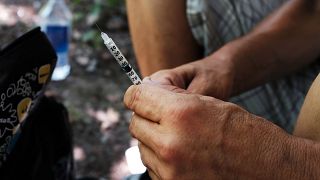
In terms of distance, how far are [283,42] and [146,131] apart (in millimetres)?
659

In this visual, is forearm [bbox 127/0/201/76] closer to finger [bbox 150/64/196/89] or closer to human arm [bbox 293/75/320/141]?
finger [bbox 150/64/196/89]

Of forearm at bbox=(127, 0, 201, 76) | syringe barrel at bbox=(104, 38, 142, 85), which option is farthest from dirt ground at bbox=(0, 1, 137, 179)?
syringe barrel at bbox=(104, 38, 142, 85)

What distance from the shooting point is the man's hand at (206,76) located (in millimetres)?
959

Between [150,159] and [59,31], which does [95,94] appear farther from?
[150,159]

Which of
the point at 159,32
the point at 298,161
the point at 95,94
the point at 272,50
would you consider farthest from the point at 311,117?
the point at 95,94

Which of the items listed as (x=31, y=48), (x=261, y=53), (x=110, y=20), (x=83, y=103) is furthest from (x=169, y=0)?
(x=110, y=20)

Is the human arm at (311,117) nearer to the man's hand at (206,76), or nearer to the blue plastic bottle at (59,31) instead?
the man's hand at (206,76)

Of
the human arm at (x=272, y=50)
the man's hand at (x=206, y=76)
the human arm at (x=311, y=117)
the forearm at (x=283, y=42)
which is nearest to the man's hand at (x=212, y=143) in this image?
the human arm at (x=311, y=117)

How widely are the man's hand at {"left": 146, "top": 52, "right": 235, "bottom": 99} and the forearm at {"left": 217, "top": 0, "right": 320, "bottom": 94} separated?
99 millimetres

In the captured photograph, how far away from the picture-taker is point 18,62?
0.85m

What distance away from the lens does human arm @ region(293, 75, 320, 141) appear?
2.73 ft

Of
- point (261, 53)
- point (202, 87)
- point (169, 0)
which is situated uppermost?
point (169, 0)

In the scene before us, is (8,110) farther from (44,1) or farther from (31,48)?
(44,1)

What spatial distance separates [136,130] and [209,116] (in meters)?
0.12
